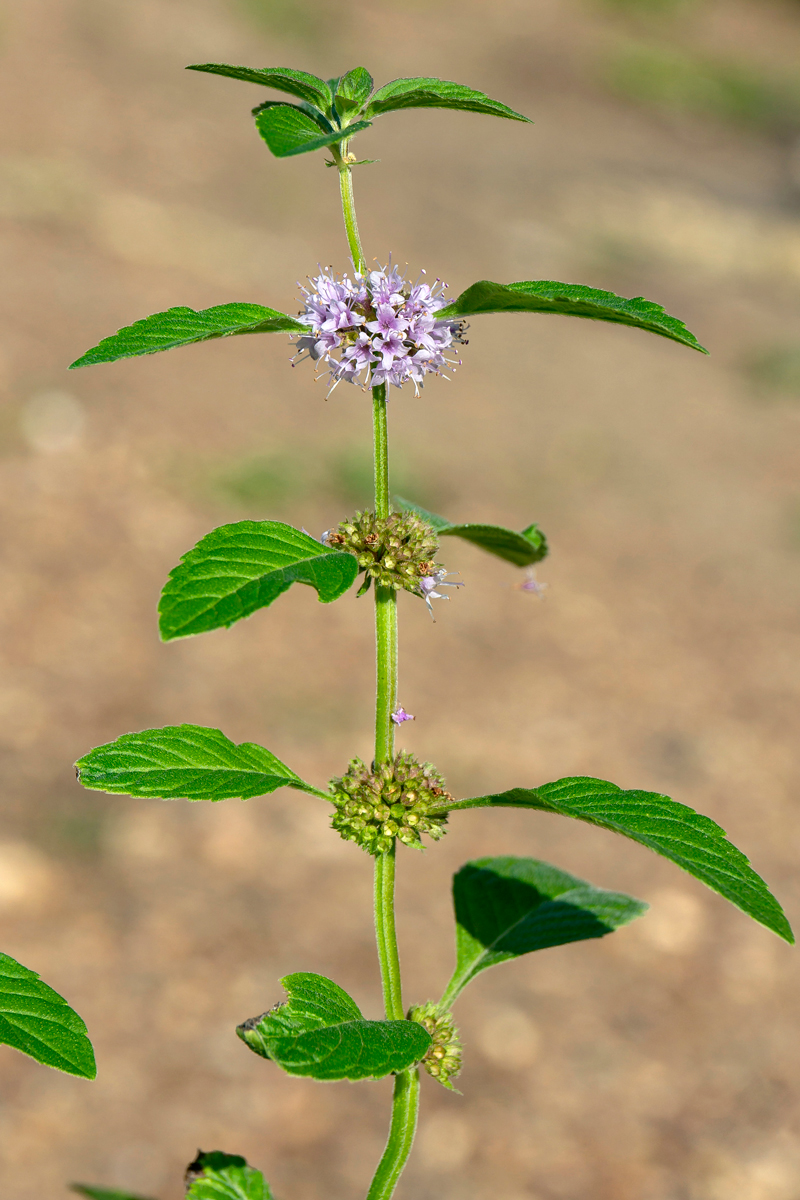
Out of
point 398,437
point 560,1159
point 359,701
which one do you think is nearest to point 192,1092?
point 560,1159

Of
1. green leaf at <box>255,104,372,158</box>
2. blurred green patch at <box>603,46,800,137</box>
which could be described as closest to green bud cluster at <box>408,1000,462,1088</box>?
green leaf at <box>255,104,372,158</box>

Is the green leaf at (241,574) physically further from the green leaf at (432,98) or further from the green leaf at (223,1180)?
the green leaf at (223,1180)

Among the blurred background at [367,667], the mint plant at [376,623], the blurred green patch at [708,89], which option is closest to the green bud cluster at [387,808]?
the mint plant at [376,623]

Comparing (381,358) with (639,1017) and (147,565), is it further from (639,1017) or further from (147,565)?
(147,565)

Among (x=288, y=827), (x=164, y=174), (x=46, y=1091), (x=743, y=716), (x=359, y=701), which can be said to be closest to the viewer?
(x=46, y=1091)

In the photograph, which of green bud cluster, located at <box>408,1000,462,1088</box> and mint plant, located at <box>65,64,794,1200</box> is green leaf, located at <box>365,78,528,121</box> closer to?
mint plant, located at <box>65,64,794,1200</box>

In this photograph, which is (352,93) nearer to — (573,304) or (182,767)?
(573,304)
